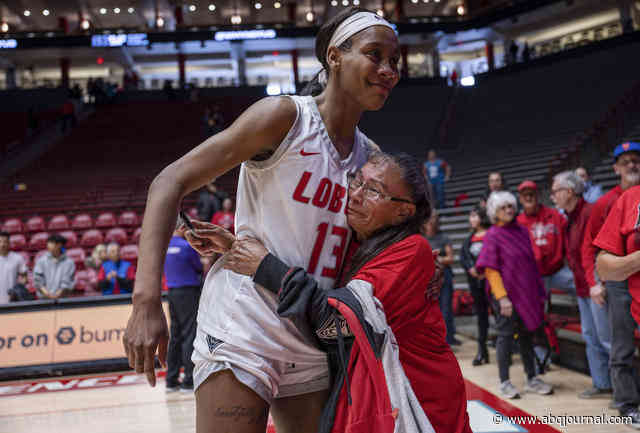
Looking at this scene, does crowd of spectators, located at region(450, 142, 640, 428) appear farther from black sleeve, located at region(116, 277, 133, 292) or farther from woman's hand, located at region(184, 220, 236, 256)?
black sleeve, located at region(116, 277, 133, 292)

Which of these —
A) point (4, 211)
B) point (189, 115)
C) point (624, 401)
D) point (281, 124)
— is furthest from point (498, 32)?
point (281, 124)


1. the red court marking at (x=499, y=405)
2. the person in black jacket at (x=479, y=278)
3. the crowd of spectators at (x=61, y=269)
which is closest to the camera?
the red court marking at (x=499, y=405)

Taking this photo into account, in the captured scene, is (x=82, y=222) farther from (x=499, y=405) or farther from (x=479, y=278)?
(x=499, y=405)

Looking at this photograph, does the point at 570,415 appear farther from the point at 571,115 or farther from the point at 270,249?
the point at 571,115

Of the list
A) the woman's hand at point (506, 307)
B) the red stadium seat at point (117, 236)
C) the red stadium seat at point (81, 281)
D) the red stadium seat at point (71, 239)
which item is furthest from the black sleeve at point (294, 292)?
the red stadium seat at point (71, 239)

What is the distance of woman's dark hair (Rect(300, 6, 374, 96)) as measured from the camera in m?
1.52

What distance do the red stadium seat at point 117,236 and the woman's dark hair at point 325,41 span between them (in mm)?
9267

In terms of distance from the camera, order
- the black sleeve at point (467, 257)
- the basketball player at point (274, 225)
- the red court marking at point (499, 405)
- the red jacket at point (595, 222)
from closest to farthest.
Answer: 1. the basketball player at point (274, 225)
2. the red court marking at point (499, 405)
3. the red jacket at point (595, 222)
4. the black sleeve at point (467, 257)

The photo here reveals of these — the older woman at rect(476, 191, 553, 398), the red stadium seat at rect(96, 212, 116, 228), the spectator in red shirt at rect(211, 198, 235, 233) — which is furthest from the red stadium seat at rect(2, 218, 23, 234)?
the older woman at rect(476, 191, 553, 398)

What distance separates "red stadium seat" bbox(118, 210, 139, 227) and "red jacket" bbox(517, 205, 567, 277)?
8408mm

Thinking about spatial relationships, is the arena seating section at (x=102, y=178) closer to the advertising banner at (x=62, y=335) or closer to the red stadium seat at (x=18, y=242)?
the red stadium seat at (x=18, y=242)

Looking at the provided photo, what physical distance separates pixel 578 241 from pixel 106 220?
371 inches

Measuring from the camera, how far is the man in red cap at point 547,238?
A: 16.3 feet

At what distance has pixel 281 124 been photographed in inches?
54.0
